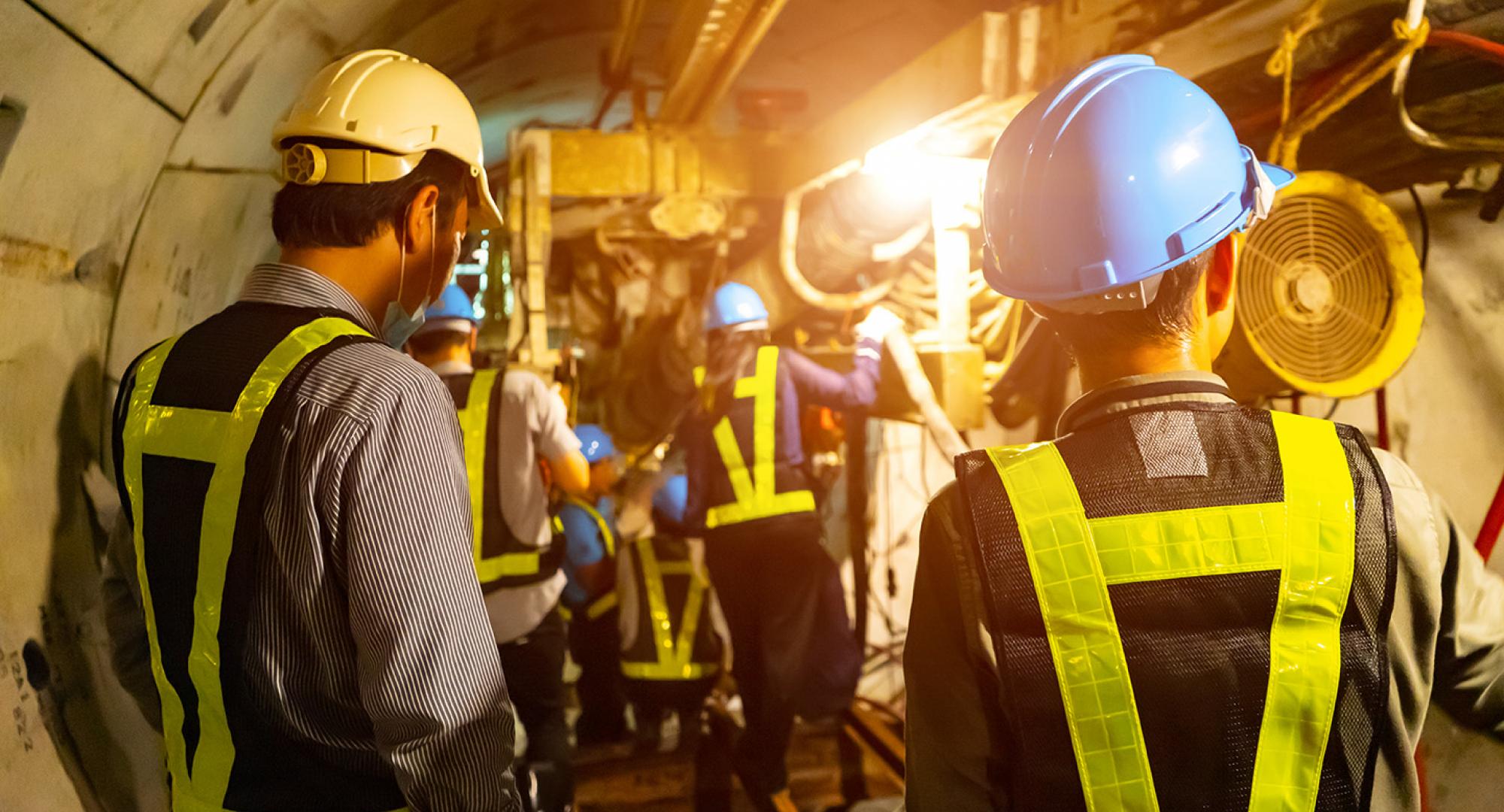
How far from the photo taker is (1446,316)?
2795 mm

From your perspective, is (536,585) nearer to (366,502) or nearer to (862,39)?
(366,502)

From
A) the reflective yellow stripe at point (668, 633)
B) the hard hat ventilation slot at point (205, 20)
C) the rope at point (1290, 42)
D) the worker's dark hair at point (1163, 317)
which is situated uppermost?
the hard hat ventilation slot at point (205, 20)

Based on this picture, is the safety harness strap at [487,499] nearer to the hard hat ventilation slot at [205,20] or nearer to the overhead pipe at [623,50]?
the hard hat ventilation slot at [205,20]

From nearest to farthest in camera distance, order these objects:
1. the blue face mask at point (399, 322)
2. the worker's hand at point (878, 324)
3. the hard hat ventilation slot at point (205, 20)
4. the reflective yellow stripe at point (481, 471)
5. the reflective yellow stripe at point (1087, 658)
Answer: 1. the reflective yellow stripe at point (1087, 658)
2. the blue face mask at point (399, 322)
3. the hard hat ventilation slot at point (205, 20)
4. the reflective yellow stripe at point (481, 471)
5. the worker's hand at point (878, 324)

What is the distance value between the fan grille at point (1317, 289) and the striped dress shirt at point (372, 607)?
1997 millimetres

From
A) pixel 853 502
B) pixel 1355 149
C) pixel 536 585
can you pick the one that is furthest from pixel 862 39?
pixel 536 585

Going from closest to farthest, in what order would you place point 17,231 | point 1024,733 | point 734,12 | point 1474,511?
1. point 1024,733
2. point 17,231
3. point 1474,511
4. point 734,12

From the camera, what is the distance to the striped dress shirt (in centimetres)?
122

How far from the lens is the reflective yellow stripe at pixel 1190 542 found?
3.62 feet

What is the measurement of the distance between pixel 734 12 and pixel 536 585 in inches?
91.7

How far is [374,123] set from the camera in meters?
1.60

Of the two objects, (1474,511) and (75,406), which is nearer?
(75,406)

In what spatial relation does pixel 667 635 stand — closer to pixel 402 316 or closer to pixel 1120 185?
pixel 402 316

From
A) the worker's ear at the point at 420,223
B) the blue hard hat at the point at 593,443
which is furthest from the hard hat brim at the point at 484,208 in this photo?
the blue hard hat at the point at 593,443
